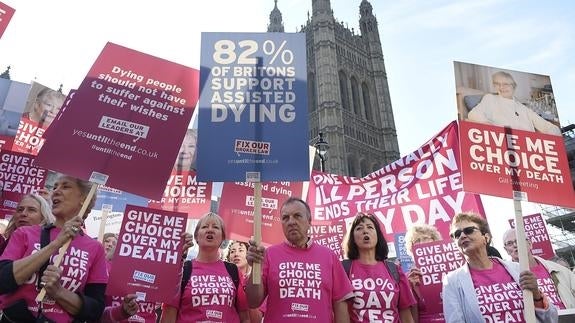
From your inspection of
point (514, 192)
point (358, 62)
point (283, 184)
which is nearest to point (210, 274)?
point (514, 192)

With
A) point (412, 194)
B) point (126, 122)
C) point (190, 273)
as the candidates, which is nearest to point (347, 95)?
point (412, 194)

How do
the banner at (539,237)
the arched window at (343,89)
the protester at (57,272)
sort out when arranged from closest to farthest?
1. the protester at (57,272)
2. the banner at (539,237)
3. the arched window at (343,89)

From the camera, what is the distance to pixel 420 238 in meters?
4.14

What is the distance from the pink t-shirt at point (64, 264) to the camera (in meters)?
2.36

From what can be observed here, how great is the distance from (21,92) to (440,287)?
4.92 metres

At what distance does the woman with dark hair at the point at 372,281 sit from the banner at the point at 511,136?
2.73ft

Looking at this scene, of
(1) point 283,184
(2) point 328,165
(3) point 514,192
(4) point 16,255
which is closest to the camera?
(4) point 16,255

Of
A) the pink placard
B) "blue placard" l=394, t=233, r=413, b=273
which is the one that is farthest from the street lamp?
the pink placard

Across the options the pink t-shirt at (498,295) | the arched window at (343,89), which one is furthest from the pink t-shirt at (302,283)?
the arched window at (343,89)

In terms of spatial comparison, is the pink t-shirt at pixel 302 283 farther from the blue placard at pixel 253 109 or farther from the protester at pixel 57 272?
the protester at pixel 57 272

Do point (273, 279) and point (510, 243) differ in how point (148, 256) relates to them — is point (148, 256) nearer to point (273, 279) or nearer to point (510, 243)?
point (273, 279)

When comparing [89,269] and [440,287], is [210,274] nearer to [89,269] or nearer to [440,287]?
[89,269]

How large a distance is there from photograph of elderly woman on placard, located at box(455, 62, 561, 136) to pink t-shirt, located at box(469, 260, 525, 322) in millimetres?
1282

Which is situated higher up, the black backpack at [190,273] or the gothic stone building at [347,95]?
the gothic stone building at [347,95]
